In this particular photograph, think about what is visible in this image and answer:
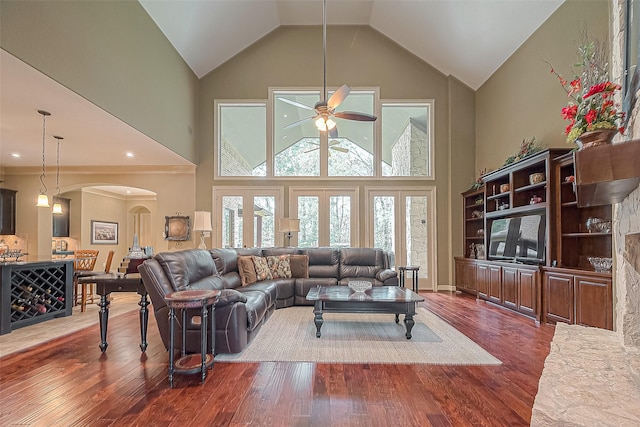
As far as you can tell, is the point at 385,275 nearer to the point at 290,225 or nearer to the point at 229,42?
the point at 290,225

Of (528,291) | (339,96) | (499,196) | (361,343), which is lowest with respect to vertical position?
(361,343)

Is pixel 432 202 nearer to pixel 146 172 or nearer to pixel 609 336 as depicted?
pixel 609 336

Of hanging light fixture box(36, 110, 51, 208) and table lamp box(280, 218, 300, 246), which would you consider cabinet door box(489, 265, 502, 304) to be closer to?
table lamp box(280, 218, 300, 246)

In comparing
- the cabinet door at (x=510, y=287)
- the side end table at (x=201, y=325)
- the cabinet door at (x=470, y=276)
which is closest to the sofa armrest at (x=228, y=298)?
the side end table at (x=201, y=325)

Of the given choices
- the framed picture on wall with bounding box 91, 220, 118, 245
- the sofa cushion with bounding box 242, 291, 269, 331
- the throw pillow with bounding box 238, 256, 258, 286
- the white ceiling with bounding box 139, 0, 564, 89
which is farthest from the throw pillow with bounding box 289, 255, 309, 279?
the framed picture on wall with bounding box 91, 220, 118, 245

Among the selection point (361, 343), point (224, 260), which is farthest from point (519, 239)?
point (224, 260)

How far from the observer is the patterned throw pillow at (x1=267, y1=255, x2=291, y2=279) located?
5016 mm

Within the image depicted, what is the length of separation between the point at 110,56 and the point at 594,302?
6292 mm

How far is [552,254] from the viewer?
393 centimetres

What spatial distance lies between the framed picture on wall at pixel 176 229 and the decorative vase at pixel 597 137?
656cm

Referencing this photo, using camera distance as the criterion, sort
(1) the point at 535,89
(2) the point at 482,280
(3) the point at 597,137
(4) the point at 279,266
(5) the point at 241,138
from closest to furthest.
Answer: (3) the point at 597,137, (1) the point at 535,89, (4) the point at 279,266, (2) the point at 482,280, (5) the point at 241,138

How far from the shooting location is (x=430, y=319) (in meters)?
4.17

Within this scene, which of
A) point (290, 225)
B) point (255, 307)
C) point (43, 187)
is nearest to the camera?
point (255, 307)

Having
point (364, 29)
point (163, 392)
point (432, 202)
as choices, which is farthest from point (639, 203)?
point (364, 29)
